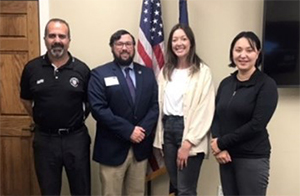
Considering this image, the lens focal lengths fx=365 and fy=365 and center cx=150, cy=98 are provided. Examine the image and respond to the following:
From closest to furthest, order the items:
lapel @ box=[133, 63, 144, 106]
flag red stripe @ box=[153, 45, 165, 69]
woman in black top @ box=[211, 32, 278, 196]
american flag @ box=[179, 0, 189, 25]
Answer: woman in black top @ box=[211, 32, 278, 196]
lapel @ box=[133, 63, 144, 106]
american flag @ box=[179, 0, 189, 25]
flag red stripe @ box=[153, 45, 165, 69]

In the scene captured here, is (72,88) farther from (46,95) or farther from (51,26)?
(51,26)

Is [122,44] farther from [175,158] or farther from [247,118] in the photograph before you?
[247,118]

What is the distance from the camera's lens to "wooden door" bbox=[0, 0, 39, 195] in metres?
3.09

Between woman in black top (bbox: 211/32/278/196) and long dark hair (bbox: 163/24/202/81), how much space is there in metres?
0.37

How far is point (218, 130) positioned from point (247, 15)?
112 cm

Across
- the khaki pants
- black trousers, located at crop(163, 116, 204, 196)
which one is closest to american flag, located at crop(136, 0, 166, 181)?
the khaki pants

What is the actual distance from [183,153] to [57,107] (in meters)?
0.90

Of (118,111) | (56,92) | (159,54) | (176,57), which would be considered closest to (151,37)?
(159,54)

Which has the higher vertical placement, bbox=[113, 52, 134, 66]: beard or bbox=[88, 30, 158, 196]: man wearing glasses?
bbox=[113, 52, 134, 66]: beard

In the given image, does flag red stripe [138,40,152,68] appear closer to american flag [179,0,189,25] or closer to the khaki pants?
american flag [179,0,189,25]

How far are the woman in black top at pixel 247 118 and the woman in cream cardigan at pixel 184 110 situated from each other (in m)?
0.25

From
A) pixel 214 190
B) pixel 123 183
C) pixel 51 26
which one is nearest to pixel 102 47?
pixel 51 26

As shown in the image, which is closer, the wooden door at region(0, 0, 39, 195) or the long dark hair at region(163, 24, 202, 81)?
the long dark hair at region(163, 24, 202, 81)

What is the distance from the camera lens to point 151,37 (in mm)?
2951
